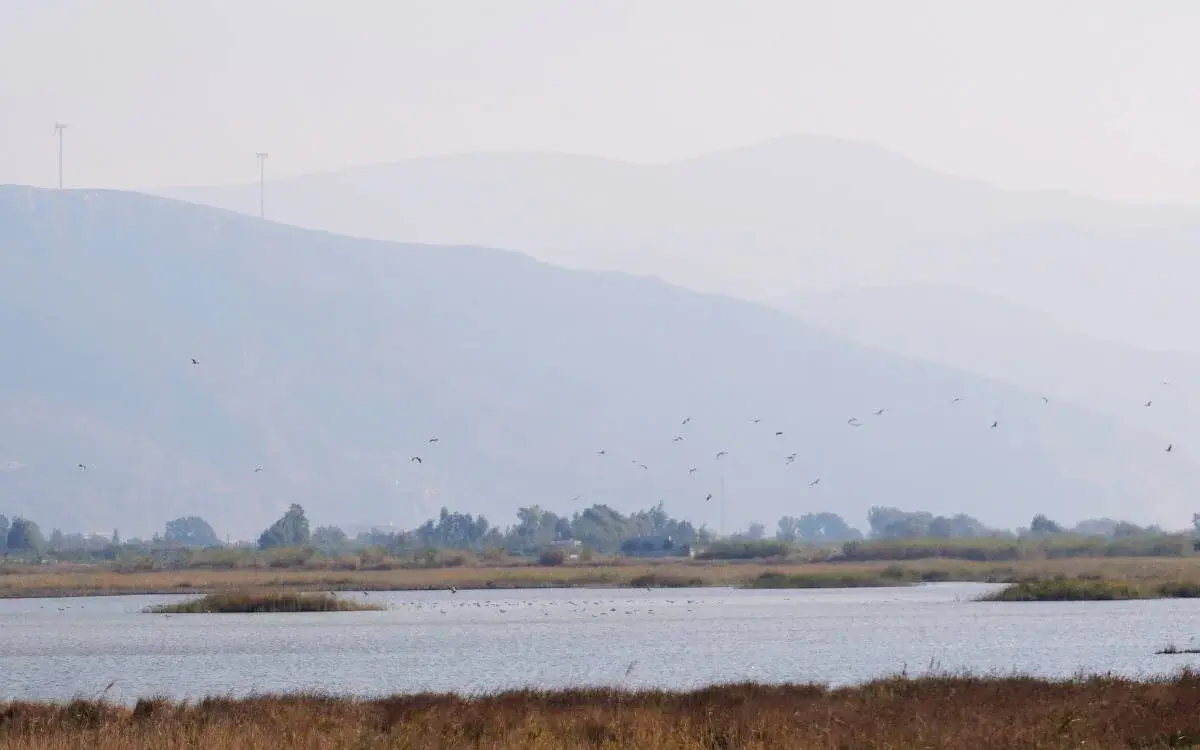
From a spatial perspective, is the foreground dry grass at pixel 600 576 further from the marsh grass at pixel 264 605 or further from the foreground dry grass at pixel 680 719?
the foreground dry grass at pixel 680 719

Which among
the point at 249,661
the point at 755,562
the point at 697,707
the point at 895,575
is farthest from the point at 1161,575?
the point at 697,707

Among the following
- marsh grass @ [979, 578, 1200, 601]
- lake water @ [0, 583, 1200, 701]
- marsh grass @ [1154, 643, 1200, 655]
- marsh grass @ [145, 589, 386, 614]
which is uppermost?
marsh grass @ [145, 589, 386, 614]

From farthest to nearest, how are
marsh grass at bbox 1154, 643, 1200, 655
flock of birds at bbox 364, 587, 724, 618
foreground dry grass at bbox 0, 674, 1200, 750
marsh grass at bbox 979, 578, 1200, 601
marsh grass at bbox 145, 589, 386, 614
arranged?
marsh grass at bbox 145, 589, 386, 614 → marsh grass at bbox 979, 578, 1200, 601 → flock of birds at bbox 364, 587, 724, 618 → marsh grass at bbox 1154, 643, 1200, 655 → foreground dry grass at bbox 0, 674, 1200, 750

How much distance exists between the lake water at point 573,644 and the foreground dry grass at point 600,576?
19.8 meters

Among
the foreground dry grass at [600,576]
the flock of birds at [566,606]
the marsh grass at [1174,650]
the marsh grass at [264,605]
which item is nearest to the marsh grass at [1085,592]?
the foreground dry grass at [600,576]

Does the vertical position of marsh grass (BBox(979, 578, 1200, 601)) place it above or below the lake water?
above

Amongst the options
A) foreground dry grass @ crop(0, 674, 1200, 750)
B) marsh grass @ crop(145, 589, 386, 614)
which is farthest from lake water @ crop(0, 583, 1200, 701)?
foreground dry grass @ crop(0, 674, 1200, 750)

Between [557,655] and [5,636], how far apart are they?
32.7 meters

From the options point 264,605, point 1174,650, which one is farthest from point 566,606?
point 1174,650

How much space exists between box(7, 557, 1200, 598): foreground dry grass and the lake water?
779 inches

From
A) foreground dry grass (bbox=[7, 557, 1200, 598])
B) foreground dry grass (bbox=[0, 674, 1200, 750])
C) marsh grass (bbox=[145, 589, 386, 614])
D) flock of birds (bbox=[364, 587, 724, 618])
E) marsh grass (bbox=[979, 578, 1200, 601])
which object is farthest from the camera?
foreground dry grass (bbox=[7, 557, 1200, 598])

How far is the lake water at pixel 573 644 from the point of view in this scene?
5750 cm

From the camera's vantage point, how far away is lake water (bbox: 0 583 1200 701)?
57.5 metres

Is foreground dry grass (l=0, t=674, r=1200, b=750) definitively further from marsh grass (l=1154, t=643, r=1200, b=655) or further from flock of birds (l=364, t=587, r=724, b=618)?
flock of birds (l=364, t=587, r=724, b=618)
